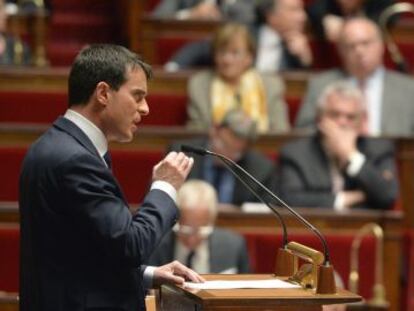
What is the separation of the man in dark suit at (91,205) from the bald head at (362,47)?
248cm

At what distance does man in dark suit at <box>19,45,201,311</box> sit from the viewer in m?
1.75

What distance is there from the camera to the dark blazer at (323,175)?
145 inches

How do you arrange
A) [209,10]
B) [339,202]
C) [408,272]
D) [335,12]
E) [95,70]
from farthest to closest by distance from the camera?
[209,10]
[335,12]
[339,202]
[408,272]
[95,70]

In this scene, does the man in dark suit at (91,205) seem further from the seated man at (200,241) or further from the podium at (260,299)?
→ the seated man at (200,241)

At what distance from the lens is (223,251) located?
3.26 metres

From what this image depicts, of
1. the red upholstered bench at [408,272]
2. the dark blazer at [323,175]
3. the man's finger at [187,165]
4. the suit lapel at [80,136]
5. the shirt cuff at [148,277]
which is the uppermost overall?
the suit lapel at [80,136]

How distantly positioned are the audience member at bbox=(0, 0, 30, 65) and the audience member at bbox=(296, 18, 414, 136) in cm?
101

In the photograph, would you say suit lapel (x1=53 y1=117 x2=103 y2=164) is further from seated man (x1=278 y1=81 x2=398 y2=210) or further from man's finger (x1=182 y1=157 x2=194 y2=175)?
seated man (x1=278 y1=81 x2=398 y2=210)

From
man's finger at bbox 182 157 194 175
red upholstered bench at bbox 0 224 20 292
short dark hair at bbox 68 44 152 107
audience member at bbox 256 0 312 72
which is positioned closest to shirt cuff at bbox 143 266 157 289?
man's finger at bbox 182 157 194 175

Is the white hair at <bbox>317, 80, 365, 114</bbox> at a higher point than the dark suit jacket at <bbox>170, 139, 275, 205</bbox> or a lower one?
higher

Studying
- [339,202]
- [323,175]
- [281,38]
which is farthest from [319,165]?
[281,38]

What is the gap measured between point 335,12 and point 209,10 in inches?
18.6

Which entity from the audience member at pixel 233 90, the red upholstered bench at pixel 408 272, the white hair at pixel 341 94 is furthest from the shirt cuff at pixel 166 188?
the audience member at pixel 233 90

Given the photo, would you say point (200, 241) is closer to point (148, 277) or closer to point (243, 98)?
point (243, 98)
